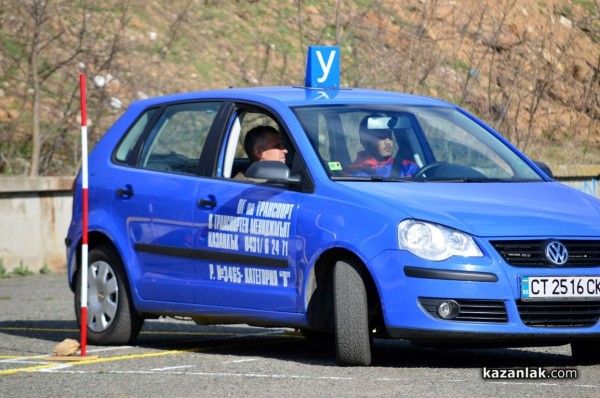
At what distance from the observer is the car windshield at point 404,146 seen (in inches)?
344

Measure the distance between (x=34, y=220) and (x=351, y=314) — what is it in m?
9.62

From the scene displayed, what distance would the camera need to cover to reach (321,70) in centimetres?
1012

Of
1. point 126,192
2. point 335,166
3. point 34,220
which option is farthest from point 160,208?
point 34,220

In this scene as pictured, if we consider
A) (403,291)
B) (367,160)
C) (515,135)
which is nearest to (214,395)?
(403,291)

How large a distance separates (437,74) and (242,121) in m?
11.5

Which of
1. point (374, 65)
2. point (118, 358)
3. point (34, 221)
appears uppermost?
point (374, 65)

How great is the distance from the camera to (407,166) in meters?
8.86

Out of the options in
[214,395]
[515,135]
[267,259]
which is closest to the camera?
[214,395]

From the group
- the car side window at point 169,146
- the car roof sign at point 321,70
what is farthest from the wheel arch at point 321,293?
the car roof sign at point 321,70

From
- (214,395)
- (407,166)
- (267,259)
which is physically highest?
(407,166)

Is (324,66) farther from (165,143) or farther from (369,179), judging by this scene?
(369,179)

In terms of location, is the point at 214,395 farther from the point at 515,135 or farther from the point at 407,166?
the point at 515,135

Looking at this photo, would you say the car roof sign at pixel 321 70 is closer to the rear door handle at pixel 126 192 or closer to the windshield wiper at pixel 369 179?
the rear door handle at pixel 126 192

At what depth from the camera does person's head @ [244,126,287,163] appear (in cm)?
927
